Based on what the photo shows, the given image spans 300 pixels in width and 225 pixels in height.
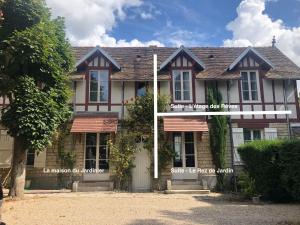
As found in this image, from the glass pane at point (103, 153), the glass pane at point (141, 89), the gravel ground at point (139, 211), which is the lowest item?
the gravel ground at point (139, 211)

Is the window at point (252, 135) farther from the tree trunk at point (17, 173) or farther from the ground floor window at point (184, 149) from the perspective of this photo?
the tree trunk at point (17, 173)

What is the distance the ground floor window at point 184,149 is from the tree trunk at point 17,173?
24.5 feet

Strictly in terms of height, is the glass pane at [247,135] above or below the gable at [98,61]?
below

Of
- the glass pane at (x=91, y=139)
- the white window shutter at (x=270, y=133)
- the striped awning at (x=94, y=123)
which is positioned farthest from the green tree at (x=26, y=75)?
the white window shutter at (x=270, y=133)

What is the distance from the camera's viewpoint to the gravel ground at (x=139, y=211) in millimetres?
8797

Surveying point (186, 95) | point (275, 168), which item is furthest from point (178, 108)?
point (275, 168)

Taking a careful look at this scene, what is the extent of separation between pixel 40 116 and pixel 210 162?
29.0 feet

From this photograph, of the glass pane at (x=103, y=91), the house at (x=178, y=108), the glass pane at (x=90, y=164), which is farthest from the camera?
the glass pane at (x=103, y=91)

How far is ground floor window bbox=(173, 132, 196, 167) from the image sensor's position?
16.5m

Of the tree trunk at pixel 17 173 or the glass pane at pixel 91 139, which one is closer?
the tree trunk at pixel 17 173

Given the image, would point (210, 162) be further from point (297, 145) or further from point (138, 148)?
point (297, 145)

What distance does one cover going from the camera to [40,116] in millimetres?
12156

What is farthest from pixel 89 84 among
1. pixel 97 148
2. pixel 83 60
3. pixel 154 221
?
pixel 154 221

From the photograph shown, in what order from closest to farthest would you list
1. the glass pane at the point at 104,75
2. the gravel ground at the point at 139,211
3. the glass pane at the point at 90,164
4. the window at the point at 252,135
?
the gravel ground at the point at 139,211, the glass pane at the point at 90,164, the window at the point at 252,135, the glass pane at the point at 104,75
